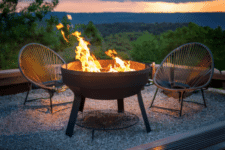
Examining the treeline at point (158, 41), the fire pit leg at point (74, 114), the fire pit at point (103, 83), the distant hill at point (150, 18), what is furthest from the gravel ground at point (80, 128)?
the treeline at point (158, 41)

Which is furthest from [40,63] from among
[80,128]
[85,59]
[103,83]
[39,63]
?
[103,83]

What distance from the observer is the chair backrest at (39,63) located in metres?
3.01

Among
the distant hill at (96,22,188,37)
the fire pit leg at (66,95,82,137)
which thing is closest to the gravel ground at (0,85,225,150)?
the fire pit leg at (66,95,82,137)

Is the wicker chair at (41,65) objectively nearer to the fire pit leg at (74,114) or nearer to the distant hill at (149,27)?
the fire pit leg at (74,114)

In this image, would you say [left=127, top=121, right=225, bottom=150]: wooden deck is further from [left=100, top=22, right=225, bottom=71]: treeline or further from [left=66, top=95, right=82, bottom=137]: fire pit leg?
[left=100, top=22, right=225, bottom=71]: treeline

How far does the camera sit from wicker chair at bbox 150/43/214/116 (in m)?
2.90

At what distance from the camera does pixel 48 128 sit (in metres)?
2.36

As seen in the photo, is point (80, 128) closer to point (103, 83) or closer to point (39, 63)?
point (103, 83)

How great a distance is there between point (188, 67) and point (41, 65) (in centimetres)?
233

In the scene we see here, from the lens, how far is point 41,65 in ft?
10.6

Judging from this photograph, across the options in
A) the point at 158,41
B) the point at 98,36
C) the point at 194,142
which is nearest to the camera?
the point at 194,142

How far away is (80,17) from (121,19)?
1510mm

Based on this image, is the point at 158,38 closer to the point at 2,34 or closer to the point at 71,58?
the point at 71,58

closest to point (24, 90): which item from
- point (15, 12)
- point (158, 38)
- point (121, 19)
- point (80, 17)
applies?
point (15, 12)
